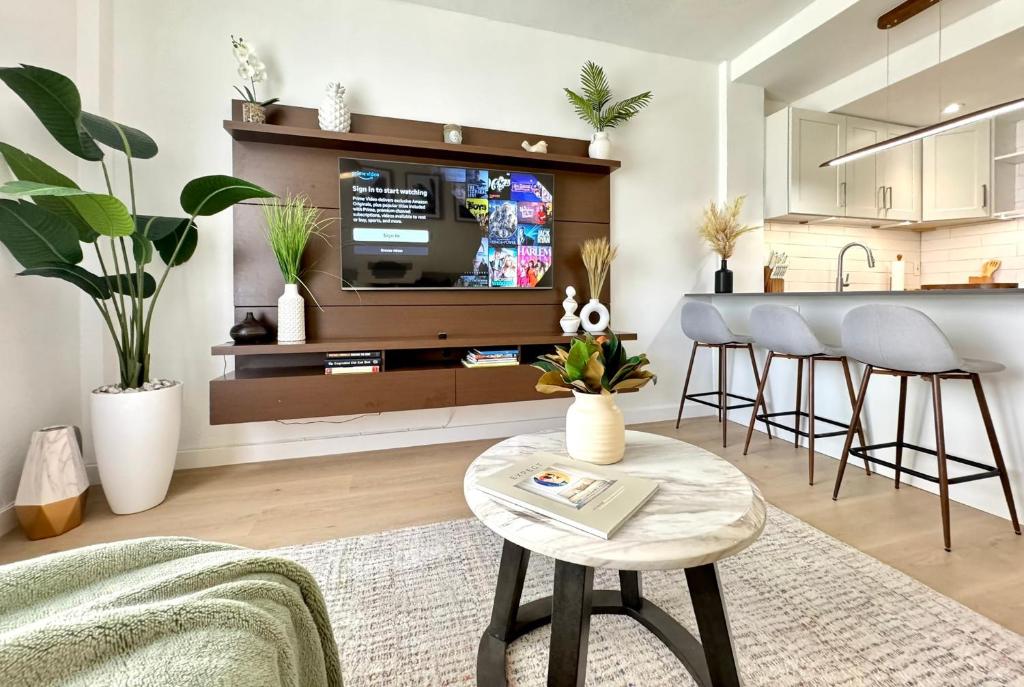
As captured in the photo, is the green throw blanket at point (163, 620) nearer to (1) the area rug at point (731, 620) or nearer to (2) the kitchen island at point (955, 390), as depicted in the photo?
(1) the area rug at point (731, 620)

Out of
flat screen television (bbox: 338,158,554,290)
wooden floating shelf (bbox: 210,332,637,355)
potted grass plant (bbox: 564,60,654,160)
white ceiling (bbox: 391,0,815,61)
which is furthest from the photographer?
potted grass plant (bbox: 564,60,654,160)

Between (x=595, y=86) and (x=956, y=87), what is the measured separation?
2736 millimetres

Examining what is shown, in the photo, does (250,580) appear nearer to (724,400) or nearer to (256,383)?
(256,383)

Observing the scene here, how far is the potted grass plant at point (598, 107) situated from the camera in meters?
2.97

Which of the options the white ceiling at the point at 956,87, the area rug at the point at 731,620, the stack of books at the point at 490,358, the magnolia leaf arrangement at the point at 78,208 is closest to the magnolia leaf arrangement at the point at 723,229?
the white ceiling at the point at 956,87

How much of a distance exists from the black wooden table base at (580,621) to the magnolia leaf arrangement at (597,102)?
277 cm

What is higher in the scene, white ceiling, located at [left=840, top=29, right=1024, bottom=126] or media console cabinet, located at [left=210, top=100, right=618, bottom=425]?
white ceiling, located at [left=840, top=29, right=1024, bottom=126]

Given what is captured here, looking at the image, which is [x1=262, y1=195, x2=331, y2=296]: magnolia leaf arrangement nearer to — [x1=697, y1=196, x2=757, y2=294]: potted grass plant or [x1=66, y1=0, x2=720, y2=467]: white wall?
[x1=66, y1=0, x2=720, y2=467]: white wall

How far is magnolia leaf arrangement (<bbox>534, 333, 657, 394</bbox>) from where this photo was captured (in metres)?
1.13

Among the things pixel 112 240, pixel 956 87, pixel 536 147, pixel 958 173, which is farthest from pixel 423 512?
pixel 958 173

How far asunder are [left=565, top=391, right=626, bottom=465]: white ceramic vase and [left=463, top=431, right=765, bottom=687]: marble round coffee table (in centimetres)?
4

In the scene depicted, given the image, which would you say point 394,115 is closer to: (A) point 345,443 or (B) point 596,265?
(B) point 596,265

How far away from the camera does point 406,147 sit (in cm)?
259

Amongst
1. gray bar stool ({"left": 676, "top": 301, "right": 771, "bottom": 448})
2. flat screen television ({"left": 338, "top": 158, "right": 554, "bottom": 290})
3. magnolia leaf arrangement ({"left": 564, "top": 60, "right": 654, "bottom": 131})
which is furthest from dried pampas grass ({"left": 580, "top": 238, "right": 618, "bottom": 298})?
magnolia leaf arrangement ({"left": 564, "top": 60, "right": 654, "bottom": 131})
